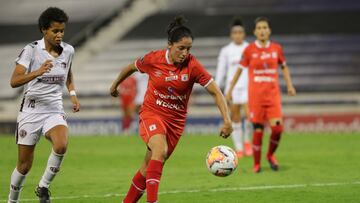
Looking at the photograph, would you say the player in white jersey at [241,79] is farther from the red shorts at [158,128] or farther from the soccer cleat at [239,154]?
the red shorts at [158,128]

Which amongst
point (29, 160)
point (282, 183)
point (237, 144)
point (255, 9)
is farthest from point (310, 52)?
point (29, 160)

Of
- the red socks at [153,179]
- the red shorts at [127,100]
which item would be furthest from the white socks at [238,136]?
the red shorts at [127,100]

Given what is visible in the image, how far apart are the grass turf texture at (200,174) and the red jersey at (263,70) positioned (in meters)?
1.22

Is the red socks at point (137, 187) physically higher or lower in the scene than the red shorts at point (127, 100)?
higher

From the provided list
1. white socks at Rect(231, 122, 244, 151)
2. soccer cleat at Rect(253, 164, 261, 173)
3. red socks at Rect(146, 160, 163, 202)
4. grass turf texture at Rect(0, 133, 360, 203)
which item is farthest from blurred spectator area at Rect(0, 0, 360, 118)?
red socks at Rect(146, 160, 163, 202)

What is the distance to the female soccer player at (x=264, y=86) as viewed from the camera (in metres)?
12.0

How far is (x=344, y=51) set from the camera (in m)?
27.2

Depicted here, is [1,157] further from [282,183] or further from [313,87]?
[313,87]

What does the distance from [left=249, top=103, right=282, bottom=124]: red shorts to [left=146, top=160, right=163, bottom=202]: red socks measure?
16.5 ft

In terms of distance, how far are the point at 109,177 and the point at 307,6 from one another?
18.8 meters

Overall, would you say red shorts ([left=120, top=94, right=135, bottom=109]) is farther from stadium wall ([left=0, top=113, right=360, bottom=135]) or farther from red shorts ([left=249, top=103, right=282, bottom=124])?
red shorts ([left=249, top=103, right=282, bottom=124])

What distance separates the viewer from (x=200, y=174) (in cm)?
1178

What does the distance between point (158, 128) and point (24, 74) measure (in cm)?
144

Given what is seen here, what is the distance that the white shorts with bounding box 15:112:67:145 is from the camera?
7879 millimetres
